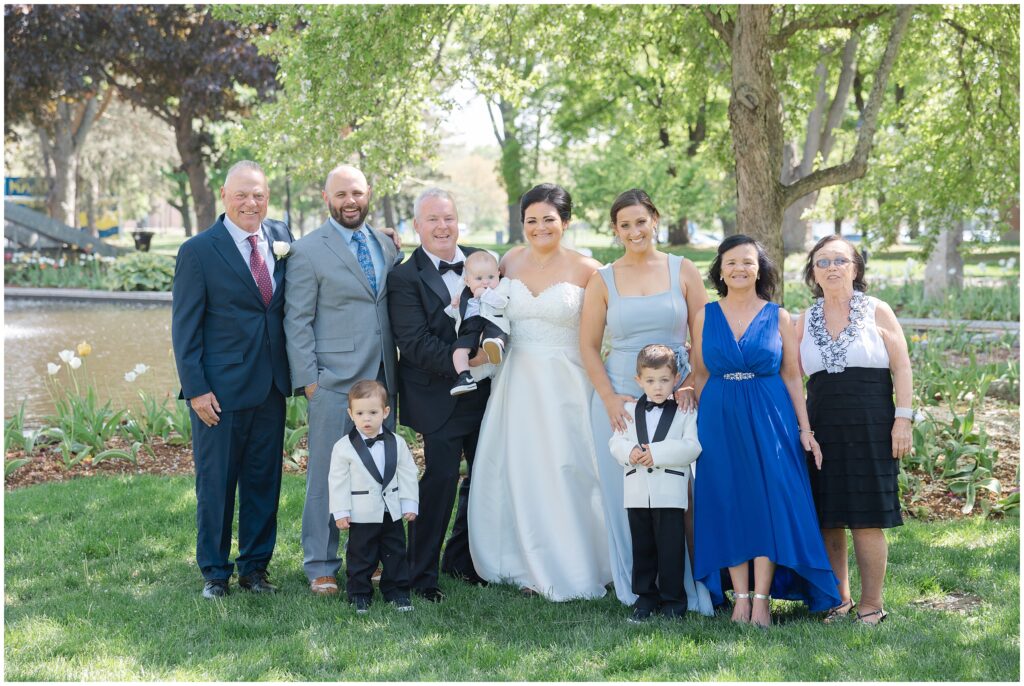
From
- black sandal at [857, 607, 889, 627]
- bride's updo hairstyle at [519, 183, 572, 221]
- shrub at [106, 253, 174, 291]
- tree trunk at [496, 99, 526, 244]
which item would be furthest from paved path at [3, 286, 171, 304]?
black sandal at [857, 607, 889, 627]

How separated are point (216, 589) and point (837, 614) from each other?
3.03 m

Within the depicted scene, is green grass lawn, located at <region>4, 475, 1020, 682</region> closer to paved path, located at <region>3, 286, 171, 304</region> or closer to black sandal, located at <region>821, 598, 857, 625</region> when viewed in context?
black sandal, located at <region>821, 598, 857, 625</region>

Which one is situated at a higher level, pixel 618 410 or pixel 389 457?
pixel 618 410

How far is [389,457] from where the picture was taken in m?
4.66

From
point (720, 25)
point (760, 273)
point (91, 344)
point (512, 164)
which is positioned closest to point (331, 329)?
point (760, 273)

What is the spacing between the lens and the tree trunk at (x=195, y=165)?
27.8 metres

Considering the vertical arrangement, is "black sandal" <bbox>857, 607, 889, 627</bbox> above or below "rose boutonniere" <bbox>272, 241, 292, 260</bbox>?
below

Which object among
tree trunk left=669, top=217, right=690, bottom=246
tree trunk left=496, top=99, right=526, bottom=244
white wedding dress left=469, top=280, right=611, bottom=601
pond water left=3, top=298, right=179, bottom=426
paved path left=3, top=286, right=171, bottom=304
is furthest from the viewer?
tree trunk left=669, top=217, right=690, bottom=246

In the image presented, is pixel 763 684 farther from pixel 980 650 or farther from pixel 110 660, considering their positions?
pixel 110 660

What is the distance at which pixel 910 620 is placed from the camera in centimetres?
437

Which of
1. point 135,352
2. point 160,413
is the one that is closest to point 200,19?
point 135,352

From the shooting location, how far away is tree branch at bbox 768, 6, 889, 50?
8.53m

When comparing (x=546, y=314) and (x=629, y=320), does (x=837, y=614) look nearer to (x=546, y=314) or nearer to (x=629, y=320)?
(x=629, y=320)

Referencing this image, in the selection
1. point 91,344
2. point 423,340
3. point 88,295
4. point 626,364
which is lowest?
point 91,344
